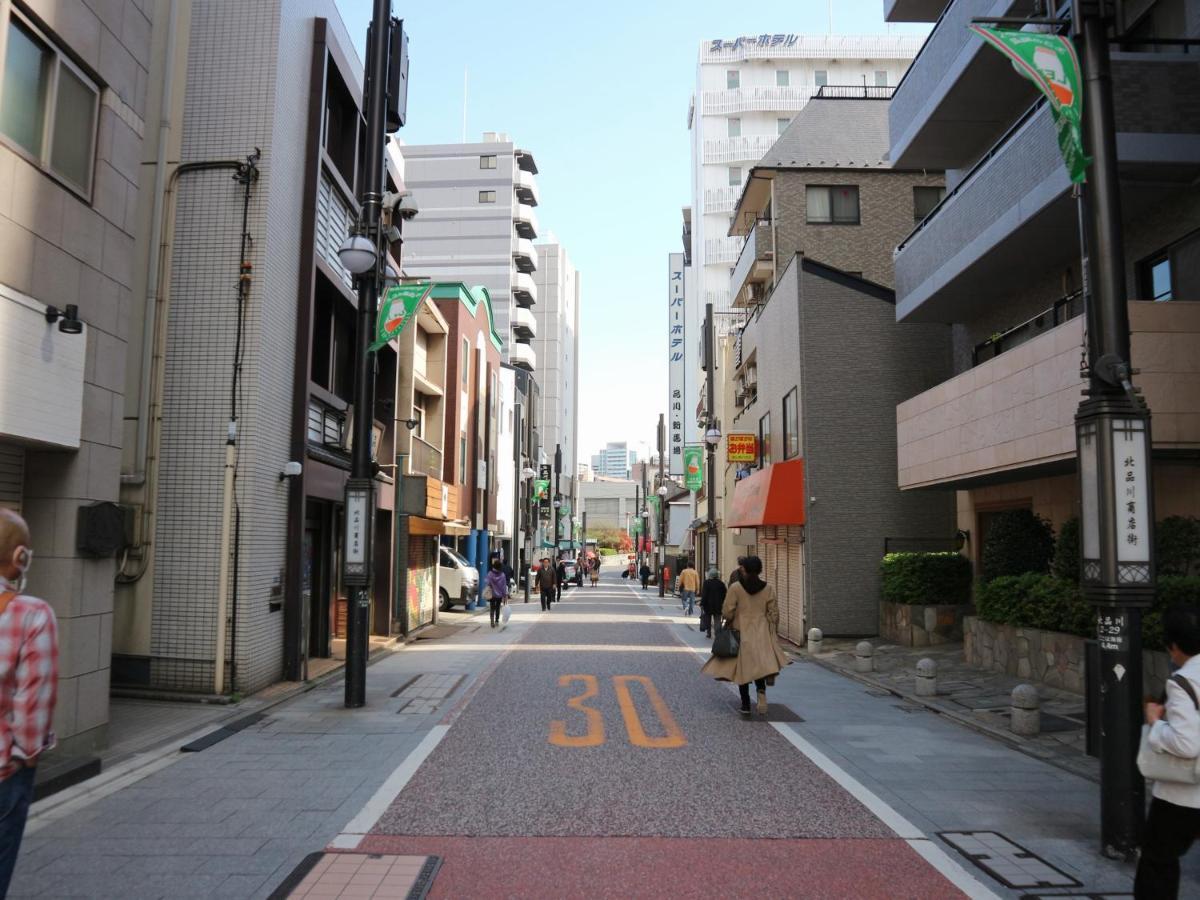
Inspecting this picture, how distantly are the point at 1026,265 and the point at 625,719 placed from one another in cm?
988

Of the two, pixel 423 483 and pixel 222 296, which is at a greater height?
pixel 222 296

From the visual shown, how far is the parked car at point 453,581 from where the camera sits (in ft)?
103

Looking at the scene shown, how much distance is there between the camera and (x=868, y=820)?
20.9ft

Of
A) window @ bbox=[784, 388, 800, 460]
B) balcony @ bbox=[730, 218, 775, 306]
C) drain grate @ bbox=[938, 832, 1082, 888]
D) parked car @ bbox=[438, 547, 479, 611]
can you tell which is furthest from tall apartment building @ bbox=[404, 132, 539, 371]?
drain grate @ bbox=[938, 832, 1082, 888]

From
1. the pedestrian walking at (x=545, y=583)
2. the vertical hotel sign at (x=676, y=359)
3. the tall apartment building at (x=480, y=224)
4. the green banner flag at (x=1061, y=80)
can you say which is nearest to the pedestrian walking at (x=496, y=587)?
the pedestrian walking at (x=545, y=583)

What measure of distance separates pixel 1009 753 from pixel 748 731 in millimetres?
2552

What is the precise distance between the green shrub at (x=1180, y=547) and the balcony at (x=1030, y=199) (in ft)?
14.1

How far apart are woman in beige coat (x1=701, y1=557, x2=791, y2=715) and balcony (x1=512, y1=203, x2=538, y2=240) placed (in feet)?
224

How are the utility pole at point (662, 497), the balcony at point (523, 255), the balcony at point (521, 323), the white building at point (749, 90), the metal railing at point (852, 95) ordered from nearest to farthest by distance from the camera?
1. the metal railing at point (852, 95)
2. the white building at point (749, 90)
3. the utility pole at point (662, 497)
4. the balcony at point (521, 323)
5. the balcony at point (523, 255)

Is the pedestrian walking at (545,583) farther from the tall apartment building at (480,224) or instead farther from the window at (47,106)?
the tall apartment building at (480,224)

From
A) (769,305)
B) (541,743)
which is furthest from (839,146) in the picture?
(541,743)

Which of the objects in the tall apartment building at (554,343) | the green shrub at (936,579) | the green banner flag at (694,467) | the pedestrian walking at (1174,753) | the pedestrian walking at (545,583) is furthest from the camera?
the tall apartment building at (554,343)

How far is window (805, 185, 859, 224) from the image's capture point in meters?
26.4

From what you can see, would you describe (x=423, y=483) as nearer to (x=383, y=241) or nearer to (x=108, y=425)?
(x=383, y=241)
